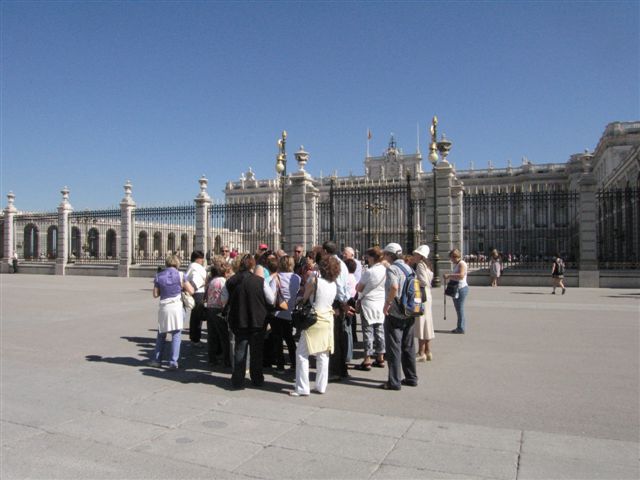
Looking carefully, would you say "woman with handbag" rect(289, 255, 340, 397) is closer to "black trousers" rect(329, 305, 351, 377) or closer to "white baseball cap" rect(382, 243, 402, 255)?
"black trousers" rect(329, 305, 351, 377)

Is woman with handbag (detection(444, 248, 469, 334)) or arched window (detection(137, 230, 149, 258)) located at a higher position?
arched window (detection(137, 230, 149, 258))

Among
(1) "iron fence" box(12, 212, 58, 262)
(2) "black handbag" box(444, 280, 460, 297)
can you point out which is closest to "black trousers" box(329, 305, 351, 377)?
(2) "black handbag" box(444, 280, 460, 297)

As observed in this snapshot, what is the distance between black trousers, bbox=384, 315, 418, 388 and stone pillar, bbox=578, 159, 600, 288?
16.8 m

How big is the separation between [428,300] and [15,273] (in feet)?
104

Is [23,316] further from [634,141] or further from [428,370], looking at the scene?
[634,141]

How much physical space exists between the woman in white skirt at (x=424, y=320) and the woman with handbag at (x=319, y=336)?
1847 millimetres

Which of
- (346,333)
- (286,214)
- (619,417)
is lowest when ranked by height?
(619,417)

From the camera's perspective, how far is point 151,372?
24.3 feet

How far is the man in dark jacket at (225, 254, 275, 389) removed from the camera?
6574 millimetres

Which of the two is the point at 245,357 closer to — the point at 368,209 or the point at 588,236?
the point at 368,209

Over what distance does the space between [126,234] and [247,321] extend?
76.9 feet

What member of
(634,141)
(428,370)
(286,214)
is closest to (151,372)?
(428,370)

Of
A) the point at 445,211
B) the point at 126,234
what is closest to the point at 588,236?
the point at 445,211

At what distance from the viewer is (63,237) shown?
3044cm
